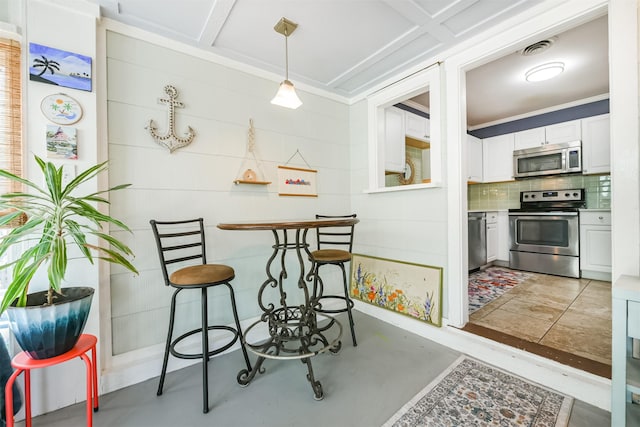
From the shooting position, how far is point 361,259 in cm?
290

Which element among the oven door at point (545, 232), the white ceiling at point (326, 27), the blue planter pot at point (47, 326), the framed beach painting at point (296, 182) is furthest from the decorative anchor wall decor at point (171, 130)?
the oven door at point (545, 232)

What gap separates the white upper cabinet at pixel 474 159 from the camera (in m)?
4.37

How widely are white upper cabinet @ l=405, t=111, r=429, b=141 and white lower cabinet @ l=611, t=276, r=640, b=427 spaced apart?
7.87 ft

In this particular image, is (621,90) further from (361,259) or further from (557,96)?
(557,96)

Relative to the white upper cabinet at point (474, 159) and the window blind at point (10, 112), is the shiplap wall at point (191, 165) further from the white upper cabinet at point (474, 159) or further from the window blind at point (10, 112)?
the white upper cabinet at point (474, 159)

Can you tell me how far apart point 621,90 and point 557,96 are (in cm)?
295

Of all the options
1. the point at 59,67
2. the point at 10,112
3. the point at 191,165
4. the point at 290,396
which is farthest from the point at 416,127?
the point at 10,112

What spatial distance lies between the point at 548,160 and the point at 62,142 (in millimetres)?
5661

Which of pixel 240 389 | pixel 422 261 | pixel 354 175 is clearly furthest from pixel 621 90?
pixel 240 389

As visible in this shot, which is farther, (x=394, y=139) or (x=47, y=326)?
(x=394, y=139)

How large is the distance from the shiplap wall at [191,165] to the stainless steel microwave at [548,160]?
3.76 m

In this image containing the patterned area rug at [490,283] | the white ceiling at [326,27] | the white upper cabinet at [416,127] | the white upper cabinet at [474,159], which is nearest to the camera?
the white ceiling at [326,27]

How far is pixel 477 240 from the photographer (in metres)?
3.98

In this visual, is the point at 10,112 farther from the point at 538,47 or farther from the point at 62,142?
the point at 538,47
